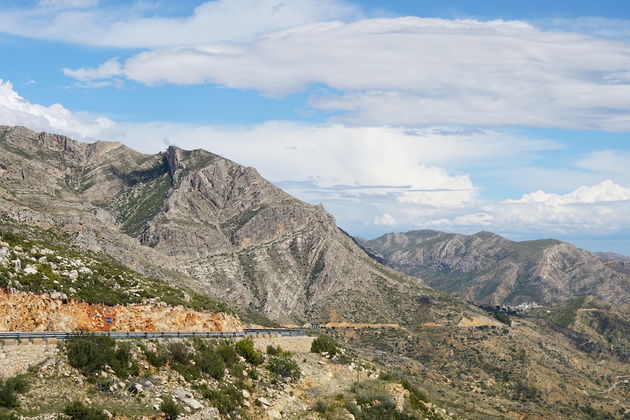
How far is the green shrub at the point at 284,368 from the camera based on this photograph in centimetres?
4284

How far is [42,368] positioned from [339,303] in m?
159

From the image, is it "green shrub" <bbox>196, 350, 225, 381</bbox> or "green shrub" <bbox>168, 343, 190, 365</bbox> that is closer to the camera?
"green shrub" <bbox>168, 343, 190, 365</bbox>

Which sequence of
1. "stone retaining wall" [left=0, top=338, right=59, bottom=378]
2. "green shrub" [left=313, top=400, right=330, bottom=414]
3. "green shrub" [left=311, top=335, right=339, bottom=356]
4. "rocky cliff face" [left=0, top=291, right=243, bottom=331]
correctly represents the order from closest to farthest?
"stone retaining wall" [left=0, top=338, right=59, bottom=378] → "rocky cliff face" [left=0, top=291, right=243, bottom=331] → "green shrub" [left=313, top=400, right=330, bottom=414] → "green shrub" [left=311, top=335, right=339, bottom=356]

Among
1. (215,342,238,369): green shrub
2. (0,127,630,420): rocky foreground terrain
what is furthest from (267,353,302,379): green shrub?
(215,342,238,369): green shrub

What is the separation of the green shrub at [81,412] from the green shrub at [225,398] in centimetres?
800

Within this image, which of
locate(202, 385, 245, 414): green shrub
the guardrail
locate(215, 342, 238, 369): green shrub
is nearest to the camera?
the guardrail

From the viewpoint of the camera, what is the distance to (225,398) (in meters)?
33.1

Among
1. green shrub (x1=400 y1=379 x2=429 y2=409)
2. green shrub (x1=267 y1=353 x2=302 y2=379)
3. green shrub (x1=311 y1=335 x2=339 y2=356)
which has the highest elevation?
green shrub (x1=267 y1=353 x2=302 y2=379)

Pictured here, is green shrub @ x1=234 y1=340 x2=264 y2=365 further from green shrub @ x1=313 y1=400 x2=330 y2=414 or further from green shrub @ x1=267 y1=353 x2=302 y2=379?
green shrub @ x1=313 y1=400 x2=330 y2=414

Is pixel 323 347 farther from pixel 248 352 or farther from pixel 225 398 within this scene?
pixel 225 398

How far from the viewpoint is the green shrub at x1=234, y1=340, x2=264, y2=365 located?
42344 millimetres

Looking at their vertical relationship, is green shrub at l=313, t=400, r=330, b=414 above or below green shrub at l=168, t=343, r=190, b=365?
below

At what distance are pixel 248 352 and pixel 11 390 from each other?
2047cm

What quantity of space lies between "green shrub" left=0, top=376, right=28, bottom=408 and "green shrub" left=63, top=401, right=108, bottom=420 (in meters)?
2.19
